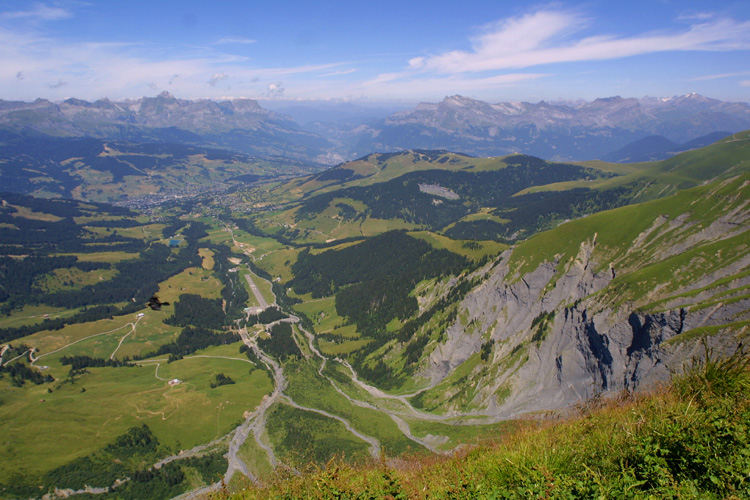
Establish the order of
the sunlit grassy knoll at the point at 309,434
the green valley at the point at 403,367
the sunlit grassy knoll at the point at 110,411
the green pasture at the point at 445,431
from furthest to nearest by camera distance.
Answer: the sunlit grassy knoll at the point at 110,411
the sunlit grassy knoll at the point at 309,434
the green pasture at the point at 445,431
the green valley at the point at 403,367

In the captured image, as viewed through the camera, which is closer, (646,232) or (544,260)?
(646,232)

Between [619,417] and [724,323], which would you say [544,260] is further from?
[619,417]

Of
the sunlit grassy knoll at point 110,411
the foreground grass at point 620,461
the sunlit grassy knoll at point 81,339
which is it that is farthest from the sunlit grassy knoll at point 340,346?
the foreground grass at point 620,461

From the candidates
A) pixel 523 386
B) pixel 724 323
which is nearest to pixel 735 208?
pixel 724 323

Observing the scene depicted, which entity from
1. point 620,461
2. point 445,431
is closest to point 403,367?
point 445,431

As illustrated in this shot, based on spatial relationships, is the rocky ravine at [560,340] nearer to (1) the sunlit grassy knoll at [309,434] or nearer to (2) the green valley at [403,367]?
(2) the green valley at [403,367]

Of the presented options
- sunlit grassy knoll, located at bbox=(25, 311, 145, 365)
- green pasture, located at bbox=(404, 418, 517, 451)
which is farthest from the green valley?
sunlit grassy knoll, located at bbox=(25, 311, 145, 365)
